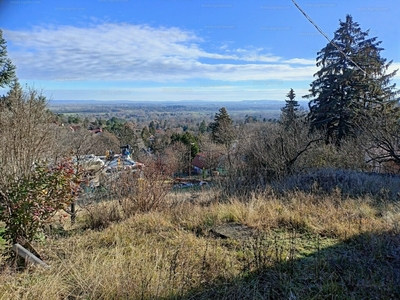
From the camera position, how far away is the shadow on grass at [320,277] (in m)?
2.35

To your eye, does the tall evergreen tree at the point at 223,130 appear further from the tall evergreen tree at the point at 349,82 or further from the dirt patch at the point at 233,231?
the dirt patch at the point at 233,231

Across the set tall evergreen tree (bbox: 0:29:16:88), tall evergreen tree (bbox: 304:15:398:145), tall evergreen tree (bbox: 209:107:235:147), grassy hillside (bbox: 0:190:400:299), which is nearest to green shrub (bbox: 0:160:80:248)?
grassy hillside (bbox: 0:190:400:299)

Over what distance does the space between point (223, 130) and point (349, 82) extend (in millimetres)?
12264

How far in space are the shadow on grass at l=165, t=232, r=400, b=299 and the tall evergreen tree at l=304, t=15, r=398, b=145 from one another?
15.1 metres

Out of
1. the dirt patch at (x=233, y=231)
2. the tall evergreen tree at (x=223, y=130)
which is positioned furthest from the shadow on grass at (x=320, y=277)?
the tall evergreen tree at (x=223, y=130)

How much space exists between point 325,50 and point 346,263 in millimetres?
17768

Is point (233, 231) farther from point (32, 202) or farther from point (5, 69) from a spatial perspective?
point (5, 69)

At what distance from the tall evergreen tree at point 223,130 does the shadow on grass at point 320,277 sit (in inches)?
787

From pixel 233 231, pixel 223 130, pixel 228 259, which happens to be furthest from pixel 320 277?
pixel 223 130

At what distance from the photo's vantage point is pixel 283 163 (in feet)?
34.5

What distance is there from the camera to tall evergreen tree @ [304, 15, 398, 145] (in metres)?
16.8

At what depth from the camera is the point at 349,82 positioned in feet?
55.8

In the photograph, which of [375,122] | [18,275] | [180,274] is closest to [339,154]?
[375,122]

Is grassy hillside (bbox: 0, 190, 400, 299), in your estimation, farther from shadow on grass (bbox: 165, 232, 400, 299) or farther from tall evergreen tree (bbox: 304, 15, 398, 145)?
tall evergreen tree (bbox: 304, 15, 398, 145)
